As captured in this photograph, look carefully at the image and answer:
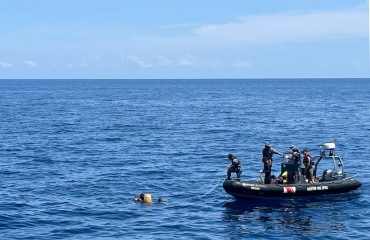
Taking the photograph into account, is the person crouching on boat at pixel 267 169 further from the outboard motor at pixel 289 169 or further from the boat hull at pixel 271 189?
the outboard motor at pixel 289 169

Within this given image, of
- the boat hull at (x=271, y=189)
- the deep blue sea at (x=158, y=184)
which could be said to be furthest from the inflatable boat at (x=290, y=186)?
the deep blue sea at (x=158, y=184)

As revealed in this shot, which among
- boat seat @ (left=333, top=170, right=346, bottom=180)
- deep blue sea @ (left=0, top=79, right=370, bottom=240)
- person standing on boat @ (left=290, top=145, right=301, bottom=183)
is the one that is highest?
person standing on boat @ (left=290, top=145, right=301, bottom=183)

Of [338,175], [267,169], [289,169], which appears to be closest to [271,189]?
[267,169]

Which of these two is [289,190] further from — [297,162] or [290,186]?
[297,162]

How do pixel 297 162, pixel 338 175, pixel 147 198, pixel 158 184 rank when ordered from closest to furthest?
pixel 147 198
pixel 297 162
pixel 338 175
pixel 158 184

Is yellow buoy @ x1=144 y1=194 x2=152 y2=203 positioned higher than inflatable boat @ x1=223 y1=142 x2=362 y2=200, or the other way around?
inflatable boat @ x1=223 y1=142 x2=362 y2=200

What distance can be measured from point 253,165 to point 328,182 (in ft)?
33.9

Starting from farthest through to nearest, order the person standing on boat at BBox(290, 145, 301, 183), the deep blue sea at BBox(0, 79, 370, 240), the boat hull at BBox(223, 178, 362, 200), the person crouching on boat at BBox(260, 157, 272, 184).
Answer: the person crouching on boat at BBox(260, 157, 272, 184), the person standing on boat at BBox(290, 145, 301, 183), the boat hull at BBox(223, 178, 362, 200), the deep blue sea at BBox(0, 79, 370, 240)

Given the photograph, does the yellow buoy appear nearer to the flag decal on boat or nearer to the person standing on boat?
the flag decal on boat

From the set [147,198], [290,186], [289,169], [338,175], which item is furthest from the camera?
[338,175]

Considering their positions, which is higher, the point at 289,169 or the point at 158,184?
the point at 289,169

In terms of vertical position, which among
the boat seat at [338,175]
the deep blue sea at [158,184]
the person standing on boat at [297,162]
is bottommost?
the deep blue sea at [158,184]

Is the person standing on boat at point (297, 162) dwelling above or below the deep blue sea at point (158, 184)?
above

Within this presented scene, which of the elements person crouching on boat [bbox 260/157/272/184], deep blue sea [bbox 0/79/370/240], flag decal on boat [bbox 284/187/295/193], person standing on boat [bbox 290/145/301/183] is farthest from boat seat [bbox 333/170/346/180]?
person crouching on boat [bbox 260/157/272/184]
